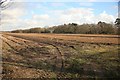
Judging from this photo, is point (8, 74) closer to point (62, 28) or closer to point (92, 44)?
point (92, 44)

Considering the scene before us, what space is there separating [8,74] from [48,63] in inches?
105

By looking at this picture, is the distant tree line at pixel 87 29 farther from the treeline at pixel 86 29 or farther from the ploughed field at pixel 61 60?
the ploughed field at pixel 61 60

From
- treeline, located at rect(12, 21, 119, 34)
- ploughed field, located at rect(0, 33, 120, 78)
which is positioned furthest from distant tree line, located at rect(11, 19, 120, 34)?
ploughed field, located at rect(0, 33, 120, 78)

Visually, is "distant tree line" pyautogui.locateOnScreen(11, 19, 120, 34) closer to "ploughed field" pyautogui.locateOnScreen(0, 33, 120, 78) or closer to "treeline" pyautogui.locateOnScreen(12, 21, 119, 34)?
"treeline" pyautogui.locateOnScreen(12, 21, 119, 34)

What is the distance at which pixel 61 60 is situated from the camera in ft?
50.6

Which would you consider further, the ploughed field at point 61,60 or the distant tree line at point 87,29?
the distant tree line at point 87,29

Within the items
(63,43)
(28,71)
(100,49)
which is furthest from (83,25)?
(28,71)

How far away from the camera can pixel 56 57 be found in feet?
52.9

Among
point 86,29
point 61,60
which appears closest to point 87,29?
point 86,29

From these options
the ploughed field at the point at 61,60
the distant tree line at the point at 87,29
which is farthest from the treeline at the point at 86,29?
the ploughed field at the point at 61,60

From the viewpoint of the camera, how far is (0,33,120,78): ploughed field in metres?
13.1

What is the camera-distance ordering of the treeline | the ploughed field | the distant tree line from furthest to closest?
the treeline → the distant tree line → the ploughed field

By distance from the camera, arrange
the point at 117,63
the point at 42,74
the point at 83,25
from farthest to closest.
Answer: the point at 83,25 → the point at 117,63 → the point at 42,74

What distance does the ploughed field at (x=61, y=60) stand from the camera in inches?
517
